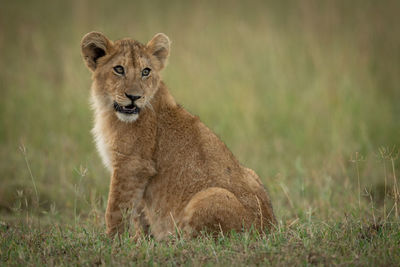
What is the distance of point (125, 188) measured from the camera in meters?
5.85

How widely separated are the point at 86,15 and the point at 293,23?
209 inches

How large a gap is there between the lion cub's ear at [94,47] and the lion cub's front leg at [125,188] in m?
1.26

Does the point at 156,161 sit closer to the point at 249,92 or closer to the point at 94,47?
the point at 94,47

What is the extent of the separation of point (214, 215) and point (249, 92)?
23.0 feet

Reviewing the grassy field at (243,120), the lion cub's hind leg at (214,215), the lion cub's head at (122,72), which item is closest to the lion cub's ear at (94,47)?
the lion cub's head at (122,72)

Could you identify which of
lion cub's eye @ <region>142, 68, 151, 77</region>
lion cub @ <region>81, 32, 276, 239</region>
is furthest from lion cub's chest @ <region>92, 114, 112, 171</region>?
lion cub's eye @ <region>142, 68, 151, 77</region>

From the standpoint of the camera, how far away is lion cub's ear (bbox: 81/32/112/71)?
6344mm

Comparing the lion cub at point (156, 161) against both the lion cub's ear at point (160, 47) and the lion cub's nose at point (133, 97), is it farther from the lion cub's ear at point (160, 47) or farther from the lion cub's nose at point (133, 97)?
the lion cub's ear at point (160, 47)

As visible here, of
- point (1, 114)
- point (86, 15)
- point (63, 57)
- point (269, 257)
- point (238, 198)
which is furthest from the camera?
point (86, 15)

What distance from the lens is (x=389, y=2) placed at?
48.9ft

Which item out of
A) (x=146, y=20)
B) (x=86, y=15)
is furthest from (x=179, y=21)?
(x=86, y=15)

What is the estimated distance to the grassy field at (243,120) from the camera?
5195 mm

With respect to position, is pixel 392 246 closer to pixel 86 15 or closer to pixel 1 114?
pixel 1 114

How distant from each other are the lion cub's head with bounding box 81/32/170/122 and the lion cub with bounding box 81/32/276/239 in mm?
10
